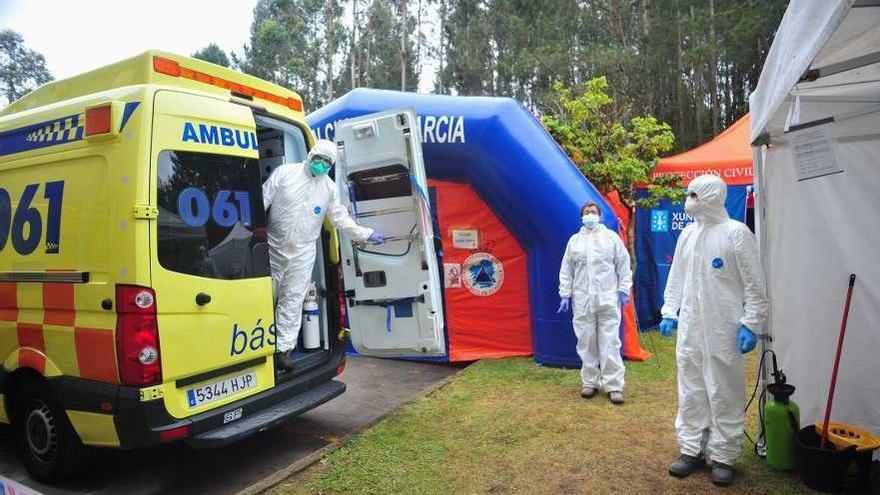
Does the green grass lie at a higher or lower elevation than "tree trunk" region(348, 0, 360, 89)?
lower

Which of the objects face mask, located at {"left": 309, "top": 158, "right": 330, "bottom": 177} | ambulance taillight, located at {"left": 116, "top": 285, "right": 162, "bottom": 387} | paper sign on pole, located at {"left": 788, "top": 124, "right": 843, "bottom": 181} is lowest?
ambulance taillight, located at {"left": 116, "top": 285, "right": 162, "bottom": 387}

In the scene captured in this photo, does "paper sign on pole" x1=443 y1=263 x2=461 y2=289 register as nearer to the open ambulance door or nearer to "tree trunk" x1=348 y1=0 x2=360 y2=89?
the open ambulance door

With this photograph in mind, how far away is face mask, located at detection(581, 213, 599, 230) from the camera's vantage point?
5.13m

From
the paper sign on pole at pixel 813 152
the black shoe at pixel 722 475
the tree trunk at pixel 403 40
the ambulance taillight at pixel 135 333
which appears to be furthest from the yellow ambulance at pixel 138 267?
the tree trunk at pixel 403 40

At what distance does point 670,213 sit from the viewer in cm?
863

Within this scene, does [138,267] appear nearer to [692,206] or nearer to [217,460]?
[217,460]

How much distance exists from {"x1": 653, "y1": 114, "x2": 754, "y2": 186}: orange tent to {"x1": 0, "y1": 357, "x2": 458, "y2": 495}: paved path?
18.5ft

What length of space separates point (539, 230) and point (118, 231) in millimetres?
3934

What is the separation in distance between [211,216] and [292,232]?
31.4 inches

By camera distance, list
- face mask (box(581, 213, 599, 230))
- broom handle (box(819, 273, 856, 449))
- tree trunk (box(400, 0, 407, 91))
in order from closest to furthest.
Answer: broom handle (box(819, 273, 856, 449)), face mask (box(581, 213, 599, 230)), tree trunk (box(400, 0, 407, 91))

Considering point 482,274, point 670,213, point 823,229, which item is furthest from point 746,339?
point 670,213

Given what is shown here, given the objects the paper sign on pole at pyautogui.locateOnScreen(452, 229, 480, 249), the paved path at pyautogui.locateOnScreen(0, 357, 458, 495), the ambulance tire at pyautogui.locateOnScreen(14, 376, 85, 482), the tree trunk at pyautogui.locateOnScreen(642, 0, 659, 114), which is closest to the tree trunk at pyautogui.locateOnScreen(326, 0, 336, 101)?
the tree trunk at pyautogui.locateOnScreen(642, 0, 659, 114)

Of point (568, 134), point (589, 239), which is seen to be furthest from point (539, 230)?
point (568, 134)

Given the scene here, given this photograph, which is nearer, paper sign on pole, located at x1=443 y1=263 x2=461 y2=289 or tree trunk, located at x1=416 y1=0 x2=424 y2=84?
paper sign on pole, located at x1=443 y1=263 x2=461 y2=289
